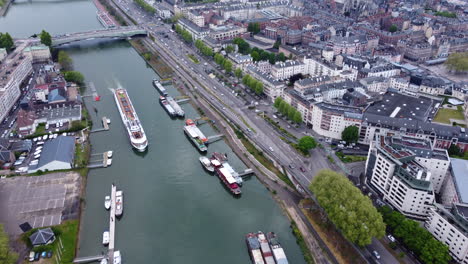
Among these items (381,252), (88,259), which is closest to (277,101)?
(381,252)

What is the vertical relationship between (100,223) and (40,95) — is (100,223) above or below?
below

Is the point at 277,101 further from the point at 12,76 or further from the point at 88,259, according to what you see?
the point at 12,76

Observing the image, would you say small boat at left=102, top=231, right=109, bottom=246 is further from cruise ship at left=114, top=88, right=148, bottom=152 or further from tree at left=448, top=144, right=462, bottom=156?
tree at left=448, top=144, right=462, bottom=156

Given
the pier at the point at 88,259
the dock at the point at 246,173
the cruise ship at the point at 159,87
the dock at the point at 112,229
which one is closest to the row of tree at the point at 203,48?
the cruise ship at the point at 159,87

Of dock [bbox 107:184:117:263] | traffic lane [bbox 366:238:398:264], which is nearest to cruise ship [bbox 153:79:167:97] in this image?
dock [bbox 107:184:117:263]

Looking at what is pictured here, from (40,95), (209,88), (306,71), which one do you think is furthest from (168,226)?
(306,71)

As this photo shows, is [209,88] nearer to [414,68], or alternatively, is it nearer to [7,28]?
[414,68]
